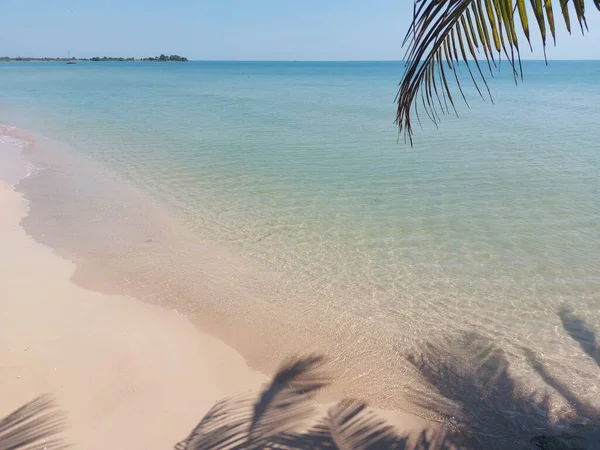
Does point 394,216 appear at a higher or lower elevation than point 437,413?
higher

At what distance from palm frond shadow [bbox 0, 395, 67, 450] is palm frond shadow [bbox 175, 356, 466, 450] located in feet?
3.44

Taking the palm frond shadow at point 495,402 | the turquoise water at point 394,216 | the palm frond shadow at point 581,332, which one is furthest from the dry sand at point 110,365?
the palm frond shadow at point 581,332

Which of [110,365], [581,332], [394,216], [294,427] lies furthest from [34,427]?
[394,216]

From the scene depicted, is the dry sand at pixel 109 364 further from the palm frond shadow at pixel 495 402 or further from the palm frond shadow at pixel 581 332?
the palm frond shadow at pixel 581 332

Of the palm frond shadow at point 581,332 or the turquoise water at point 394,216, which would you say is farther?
the turquoise water at point 394,216

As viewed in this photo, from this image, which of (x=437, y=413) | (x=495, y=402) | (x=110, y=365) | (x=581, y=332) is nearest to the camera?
(x=437, y=413)

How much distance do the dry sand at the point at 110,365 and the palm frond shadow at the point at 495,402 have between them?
1.50 feet

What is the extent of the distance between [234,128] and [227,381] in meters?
16.7

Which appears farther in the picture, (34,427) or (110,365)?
(110,365)

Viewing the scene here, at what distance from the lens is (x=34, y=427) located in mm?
4176

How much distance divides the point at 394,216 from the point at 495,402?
198 inches

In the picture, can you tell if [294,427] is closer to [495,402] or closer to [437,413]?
[437,413]

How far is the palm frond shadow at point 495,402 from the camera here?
4.21m

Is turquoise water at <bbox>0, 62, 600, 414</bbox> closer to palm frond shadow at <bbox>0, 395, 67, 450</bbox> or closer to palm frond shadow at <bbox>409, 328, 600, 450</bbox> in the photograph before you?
palm frond shadow at <bbox>409, 328, 600, 450</bbox>
